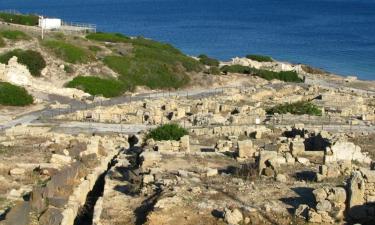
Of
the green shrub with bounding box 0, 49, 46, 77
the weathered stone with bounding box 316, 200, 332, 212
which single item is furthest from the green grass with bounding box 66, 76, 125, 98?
the weathered stone with bounding box 316, 200, 332, 212

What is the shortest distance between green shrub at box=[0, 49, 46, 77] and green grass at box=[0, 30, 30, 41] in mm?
3926

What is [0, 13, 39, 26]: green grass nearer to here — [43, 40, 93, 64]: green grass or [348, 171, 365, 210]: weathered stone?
[43, 40, 93, 64]: green grass

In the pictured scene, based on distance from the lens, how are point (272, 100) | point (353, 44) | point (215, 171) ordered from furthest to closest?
point (353, 44) → point (272, 100) → point (215, 171)

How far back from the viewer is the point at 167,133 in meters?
32.3

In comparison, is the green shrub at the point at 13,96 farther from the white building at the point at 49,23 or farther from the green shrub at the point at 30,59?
the white building at the point at 49,23

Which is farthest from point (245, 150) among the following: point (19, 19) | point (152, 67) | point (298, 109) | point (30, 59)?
point (19, 19)

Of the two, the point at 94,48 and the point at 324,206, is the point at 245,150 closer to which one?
the point at 324,206

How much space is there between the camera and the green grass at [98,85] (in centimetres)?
5212

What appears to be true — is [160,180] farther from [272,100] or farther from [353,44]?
[353,44]

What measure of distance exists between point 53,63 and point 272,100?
18.6 m

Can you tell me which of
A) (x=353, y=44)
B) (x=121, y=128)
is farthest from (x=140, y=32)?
(x=121, y=128)

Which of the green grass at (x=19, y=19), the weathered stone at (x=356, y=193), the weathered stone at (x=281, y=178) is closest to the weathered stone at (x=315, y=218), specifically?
the weathered stone at (x=356, y=193)

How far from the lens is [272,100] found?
2014 inches

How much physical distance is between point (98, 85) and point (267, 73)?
20.1 m
